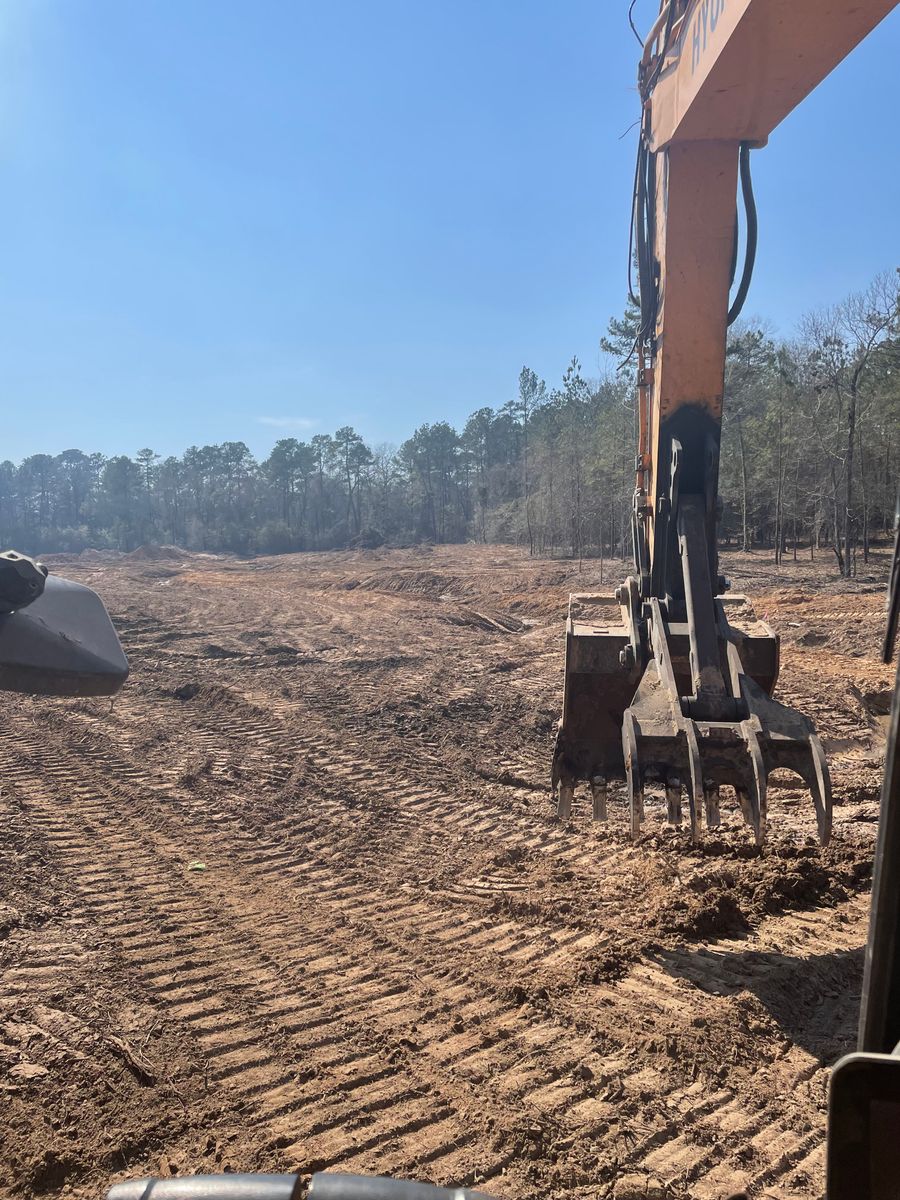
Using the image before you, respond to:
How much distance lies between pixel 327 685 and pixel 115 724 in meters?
3.20

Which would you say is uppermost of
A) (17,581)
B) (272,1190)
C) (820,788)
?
(17,581)

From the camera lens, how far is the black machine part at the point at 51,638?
2.12m

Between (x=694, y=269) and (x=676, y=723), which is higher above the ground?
(x=694, y=269)

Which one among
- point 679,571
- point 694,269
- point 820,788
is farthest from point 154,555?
point 820,788

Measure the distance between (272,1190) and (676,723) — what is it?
277 centimetres

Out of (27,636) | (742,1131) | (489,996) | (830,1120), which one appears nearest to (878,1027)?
(830,1120)

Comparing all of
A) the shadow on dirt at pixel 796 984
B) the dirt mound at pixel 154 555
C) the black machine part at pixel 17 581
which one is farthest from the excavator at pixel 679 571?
the dirt mound at pixel 154 555

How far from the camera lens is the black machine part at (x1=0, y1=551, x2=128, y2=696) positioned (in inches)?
83.4

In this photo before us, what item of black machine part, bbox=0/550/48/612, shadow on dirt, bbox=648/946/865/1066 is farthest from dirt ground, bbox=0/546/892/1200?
black machine part, bbox=0/550/48/612

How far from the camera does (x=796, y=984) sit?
4102 mm

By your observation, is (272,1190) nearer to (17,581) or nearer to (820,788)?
(17,581)

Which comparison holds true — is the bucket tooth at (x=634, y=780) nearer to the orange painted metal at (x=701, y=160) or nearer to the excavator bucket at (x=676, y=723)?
the excavator bucket at (x=676, y=723)

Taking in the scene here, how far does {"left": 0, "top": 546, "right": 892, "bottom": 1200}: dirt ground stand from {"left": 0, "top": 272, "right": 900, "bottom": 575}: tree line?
1537cm

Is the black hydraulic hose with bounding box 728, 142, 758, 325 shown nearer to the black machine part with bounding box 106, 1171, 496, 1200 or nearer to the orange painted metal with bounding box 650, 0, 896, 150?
the orange painted metal with bounding box 650, 0, 896, 150
